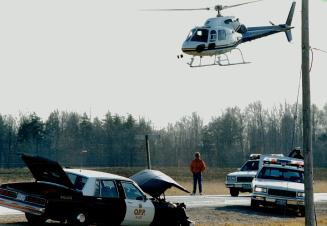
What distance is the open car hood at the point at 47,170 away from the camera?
52.4 feet

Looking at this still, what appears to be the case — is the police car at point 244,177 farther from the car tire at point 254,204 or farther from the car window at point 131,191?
the car window at point 131,191

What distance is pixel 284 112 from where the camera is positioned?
143 m

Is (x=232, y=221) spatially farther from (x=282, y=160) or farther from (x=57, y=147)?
(x=57, y=147)

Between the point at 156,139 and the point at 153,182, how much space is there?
110 m

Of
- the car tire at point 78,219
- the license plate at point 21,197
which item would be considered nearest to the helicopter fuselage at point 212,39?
the car tire at point 78,219

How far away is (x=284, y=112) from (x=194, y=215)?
12342 centimetres

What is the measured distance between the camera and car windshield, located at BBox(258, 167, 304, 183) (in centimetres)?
2617

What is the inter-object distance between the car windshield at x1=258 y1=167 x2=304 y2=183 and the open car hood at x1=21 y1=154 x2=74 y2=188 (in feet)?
38.6

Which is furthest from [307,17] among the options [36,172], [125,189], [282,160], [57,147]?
[57,147]

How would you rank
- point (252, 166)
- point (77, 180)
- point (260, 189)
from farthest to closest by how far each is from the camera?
point (252, 166) → point (260, 189) → point (77, 180)

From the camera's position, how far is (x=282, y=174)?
26344 mm

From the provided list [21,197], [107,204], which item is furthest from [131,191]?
[21,197]

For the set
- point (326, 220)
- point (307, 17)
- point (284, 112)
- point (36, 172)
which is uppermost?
point (284, 112)

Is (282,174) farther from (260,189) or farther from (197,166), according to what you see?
(197,166)
